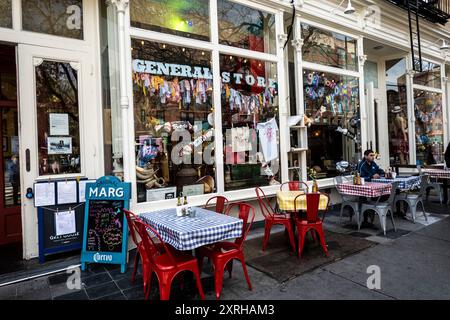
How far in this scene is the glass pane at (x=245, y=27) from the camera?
5600mm

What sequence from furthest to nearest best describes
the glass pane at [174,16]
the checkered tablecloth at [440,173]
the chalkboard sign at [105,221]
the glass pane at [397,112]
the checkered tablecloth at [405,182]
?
the glass pane at [397,112] < the checkered tablecloth at [440,173] < the checkered tablecloth at [405,182] < the glass pane at [174,16] < the chalkboard sign at [105,221]

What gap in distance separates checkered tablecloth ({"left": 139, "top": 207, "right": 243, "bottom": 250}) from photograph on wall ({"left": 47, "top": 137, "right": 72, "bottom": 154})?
1933mm

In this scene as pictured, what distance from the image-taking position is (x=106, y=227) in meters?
3.99

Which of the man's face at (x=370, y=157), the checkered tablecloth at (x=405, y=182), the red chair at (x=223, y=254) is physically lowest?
the red chair at (x=223, y=254)

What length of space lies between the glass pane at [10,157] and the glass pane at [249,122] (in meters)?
3.77

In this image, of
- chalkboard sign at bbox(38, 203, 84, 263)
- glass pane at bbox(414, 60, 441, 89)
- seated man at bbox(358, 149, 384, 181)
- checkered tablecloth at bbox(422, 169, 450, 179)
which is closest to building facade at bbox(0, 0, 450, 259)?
chalkboard sign at bbox(38, 203, 84, 263)

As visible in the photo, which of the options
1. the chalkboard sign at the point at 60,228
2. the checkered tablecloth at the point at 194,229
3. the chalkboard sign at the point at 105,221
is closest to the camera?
the checkered tablecloth at the point at 194,229

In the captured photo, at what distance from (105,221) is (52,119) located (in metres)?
1.83

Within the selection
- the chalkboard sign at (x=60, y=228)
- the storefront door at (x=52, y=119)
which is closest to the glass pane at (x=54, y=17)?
the storefront door at (x=52, y=119)

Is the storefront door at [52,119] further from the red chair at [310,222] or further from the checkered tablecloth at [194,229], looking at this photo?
the red chair at [310,222]

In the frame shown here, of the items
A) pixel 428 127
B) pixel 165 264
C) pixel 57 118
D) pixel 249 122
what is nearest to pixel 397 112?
pixel 428 127

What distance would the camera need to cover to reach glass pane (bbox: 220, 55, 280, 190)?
5656mm

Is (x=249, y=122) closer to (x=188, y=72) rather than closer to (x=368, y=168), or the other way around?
(x=188, y=72)
